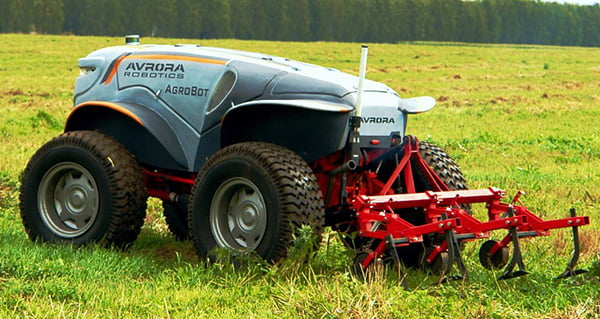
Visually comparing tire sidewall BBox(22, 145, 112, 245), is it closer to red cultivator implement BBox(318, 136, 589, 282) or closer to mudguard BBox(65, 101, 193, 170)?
mudguard BBox(65, 101, 193, 170)

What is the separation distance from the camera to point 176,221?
22.6 ft

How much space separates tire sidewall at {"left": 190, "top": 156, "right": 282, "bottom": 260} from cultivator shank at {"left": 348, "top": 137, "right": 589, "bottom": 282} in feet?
1.59

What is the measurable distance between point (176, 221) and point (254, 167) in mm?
1767

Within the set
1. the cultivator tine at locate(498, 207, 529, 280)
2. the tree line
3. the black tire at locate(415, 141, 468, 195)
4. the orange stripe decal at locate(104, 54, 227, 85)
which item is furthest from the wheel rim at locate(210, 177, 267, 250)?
the tree line

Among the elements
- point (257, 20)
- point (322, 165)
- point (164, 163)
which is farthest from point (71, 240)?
point (257, 20)

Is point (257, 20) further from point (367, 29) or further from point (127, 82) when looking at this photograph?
point (127, 82)

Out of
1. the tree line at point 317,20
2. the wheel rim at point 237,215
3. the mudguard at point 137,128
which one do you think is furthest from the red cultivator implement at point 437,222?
the tree line at point 317,20

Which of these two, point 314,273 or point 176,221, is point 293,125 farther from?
point 176,221

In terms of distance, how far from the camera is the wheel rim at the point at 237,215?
5.44 m

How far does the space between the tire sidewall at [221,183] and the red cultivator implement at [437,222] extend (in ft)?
1.58

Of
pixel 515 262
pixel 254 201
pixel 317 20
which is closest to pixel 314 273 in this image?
pixel 254 201

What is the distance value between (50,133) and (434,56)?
3631 cm

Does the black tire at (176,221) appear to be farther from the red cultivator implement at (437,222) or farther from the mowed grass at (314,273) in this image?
the red cultivator implement at (437,222)

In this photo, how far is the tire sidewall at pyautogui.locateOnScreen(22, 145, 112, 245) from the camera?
5.93 m
